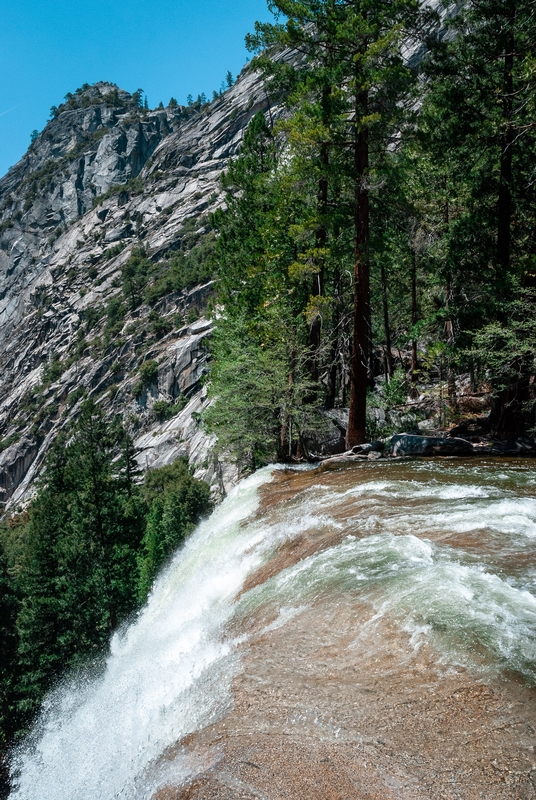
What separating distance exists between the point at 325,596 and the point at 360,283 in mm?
9399

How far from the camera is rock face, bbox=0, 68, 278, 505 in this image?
82.9 meters

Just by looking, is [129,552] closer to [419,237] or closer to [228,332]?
[228,332]

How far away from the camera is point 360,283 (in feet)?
40.9

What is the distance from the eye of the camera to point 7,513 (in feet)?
298

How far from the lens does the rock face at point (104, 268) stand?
3265 inches

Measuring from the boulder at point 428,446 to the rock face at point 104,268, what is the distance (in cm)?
3572

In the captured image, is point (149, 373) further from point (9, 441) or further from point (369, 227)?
point (369, 227)

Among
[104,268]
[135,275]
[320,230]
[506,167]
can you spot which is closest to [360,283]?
[320,230]

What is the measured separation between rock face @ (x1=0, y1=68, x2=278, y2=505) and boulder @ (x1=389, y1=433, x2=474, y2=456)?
117 ft

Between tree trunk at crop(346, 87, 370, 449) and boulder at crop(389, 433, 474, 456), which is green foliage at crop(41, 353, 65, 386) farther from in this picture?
boulder at crop(389, 433, 474, 456)

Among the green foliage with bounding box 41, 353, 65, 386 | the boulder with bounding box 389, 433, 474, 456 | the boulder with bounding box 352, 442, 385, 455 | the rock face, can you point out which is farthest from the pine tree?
the green foliage with bounding box 41, 353, 65, 386

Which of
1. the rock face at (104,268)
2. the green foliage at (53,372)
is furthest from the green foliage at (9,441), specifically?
the green foliage at (53,372)

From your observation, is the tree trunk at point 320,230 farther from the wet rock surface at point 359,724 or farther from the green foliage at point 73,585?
the green foliage at point 73,585

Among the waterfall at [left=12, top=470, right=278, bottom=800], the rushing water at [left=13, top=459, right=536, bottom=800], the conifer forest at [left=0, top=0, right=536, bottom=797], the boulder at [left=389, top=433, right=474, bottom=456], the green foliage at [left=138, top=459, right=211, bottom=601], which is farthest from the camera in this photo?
the green foliage at [left=138, top=459, right=211, bottom=601]
